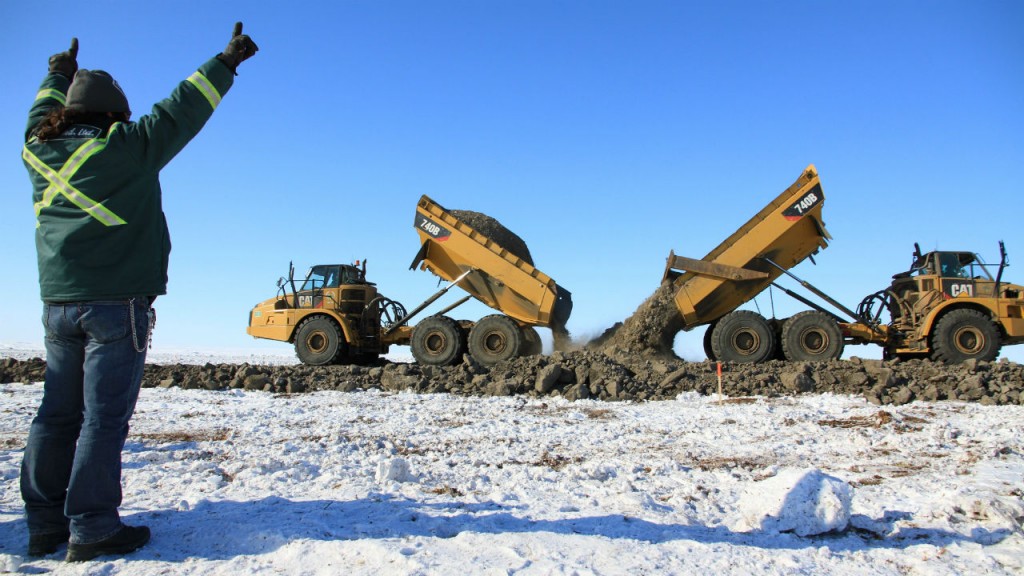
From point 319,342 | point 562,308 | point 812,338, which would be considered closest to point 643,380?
point 562,308

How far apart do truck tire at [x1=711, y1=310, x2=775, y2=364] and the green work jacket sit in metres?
11.3

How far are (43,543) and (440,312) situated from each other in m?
11.5

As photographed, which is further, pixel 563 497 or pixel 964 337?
pixel 964 337

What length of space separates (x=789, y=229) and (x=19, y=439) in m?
12.0

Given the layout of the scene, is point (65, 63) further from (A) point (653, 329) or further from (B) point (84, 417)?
(A) point (653, 329)

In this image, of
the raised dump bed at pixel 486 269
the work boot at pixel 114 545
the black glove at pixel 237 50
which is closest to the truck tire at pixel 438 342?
the raised dump bed at pixel 486 269

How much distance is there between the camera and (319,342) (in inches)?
560

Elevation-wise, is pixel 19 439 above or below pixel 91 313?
below

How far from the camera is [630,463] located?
4379 mm

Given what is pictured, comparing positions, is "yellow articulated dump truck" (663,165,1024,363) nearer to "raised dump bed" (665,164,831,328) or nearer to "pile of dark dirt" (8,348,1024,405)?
"raised dump bed" (665,164,831,328)

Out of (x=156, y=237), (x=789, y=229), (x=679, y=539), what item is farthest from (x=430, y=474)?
(x=789, y=229)

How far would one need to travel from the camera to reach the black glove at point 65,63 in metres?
3.02

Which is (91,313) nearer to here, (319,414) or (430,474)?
(430,474)

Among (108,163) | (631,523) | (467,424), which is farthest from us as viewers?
(467,424)
